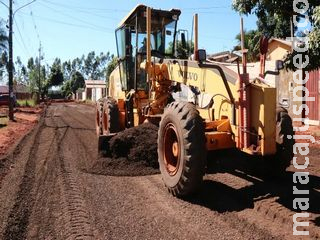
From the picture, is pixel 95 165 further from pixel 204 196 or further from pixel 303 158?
pixel 303 158

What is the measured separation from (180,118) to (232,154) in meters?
1.35

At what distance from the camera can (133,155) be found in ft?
28.1

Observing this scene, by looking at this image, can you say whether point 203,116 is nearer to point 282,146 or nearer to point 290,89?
point 282,146

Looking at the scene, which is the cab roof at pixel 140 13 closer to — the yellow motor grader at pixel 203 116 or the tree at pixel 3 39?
the yellow motor grader at pixel 203 116

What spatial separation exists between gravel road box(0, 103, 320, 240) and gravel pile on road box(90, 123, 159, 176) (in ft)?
0.97

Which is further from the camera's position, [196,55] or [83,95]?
[83,95]

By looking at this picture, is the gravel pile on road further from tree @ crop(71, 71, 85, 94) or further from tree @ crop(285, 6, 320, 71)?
tree @ crop(71, 71, 85, 94)

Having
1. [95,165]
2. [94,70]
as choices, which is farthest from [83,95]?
[95,165]

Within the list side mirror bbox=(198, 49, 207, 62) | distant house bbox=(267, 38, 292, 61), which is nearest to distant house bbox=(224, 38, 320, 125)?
side mirror bbox=(198, 49, 207, 62)

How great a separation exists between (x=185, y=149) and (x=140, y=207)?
3.45 feet

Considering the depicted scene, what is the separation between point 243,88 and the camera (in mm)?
5902

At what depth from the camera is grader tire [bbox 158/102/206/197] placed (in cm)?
600

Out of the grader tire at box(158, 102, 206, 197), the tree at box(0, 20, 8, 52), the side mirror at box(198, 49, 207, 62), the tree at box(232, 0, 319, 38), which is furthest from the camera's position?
the tree at box(0, 20, 8, 52)

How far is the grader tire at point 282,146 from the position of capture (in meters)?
6.71
